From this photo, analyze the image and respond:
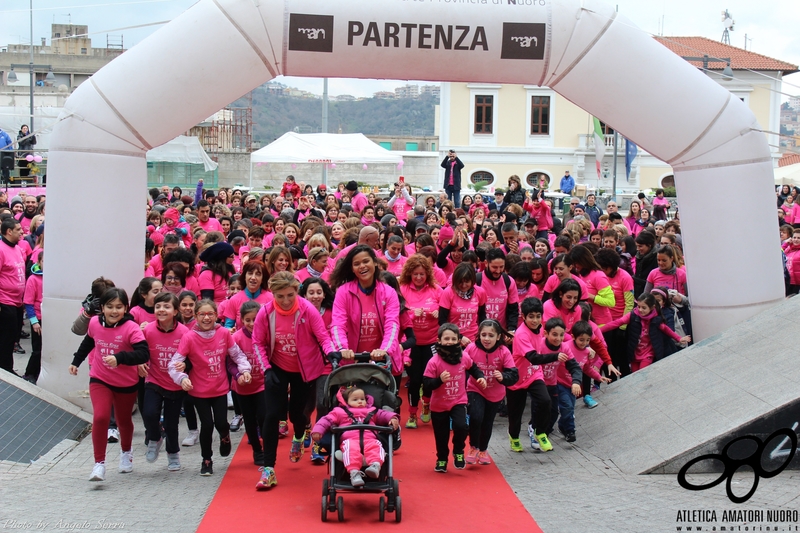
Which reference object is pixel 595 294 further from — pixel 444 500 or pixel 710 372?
pixel 444 500

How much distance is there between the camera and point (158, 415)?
25.4ft

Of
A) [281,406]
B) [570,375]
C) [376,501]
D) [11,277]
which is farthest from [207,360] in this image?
[11,277]

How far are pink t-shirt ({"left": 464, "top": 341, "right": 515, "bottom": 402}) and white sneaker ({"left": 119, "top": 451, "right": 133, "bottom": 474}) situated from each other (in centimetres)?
302

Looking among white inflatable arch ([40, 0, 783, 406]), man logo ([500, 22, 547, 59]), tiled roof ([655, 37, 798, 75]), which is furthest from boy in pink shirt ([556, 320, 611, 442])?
tiled roof ([655, 37, 798, 75])

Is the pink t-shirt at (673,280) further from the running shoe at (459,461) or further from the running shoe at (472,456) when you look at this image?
the running shoe at (459,461)

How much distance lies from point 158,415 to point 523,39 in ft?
16.9

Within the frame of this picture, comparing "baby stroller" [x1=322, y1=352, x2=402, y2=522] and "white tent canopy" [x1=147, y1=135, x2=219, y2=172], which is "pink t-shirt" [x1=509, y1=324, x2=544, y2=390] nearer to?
"baby stroller" [x1=322, y1=352, x2=402, y2=522]

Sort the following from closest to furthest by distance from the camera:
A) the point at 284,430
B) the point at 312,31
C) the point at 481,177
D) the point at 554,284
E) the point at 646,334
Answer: the point at 284,430 → the point at 312,31 → the point at 554,284 → the point at 646,334 → the point at 481,177

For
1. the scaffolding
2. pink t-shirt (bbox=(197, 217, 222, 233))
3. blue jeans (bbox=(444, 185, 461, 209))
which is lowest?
pink t-shirt (bbox=(197, 217, 222, 233))

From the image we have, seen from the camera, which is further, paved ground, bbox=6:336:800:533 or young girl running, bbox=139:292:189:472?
young girl running, bbox=139:292:189:472

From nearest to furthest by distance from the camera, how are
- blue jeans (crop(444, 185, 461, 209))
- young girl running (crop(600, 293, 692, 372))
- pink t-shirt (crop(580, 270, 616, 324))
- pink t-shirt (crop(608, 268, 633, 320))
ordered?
1. young girl running (crop(600, 293, 692, 372))
2. pink t-shirt (crop(580, 270, 616, 324))
3. pink t-shirt (crop(608, 268, 633, 320))
4. blue jeans (crop(444, 185, 461, 209))

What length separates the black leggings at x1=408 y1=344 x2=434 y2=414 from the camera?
30.4 ft

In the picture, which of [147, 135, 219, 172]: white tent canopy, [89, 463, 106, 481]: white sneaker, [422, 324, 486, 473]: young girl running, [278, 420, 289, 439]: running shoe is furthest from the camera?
[147, 135, 219, 172]: white tent canopy

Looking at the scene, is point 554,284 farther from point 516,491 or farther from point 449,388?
point 516,491
